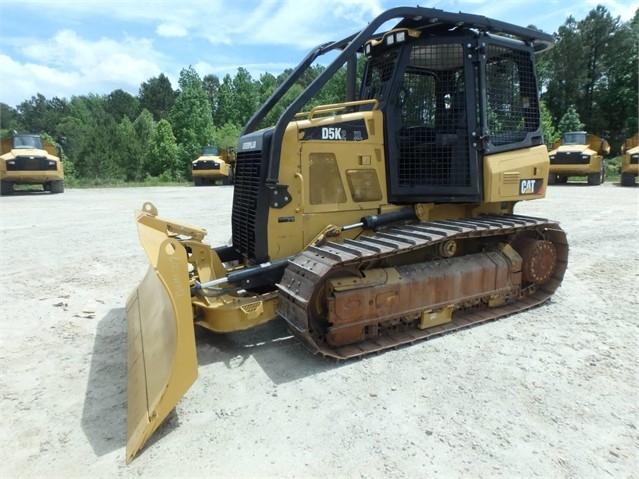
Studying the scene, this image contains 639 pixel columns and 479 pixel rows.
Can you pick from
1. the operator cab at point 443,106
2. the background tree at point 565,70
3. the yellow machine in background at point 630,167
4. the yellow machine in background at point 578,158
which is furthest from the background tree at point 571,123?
the operator cab at point 443,106

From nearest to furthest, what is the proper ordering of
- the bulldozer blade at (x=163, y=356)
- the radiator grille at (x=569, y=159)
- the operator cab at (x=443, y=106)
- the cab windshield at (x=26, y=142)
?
the bulldozer blade at (x=163, y=356), the operator cab at (x=443, y=106), the radiator grille at (x=569, y=159), the cab windshield at (x=26, y=142)

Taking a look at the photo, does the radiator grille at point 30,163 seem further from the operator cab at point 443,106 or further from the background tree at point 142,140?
the operator cab at point 443,106

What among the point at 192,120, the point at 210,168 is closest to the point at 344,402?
the point at 210,168

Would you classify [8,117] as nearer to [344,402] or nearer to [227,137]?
[227,137]

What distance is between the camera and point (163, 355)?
3.13 meters

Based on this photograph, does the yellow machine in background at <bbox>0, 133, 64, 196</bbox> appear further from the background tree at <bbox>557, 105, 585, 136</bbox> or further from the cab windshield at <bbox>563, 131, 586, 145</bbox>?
the background tree at <bbox>557, 105, 585, 136</bbox>

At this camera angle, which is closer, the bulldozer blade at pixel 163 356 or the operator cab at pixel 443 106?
the bulldozer blade at pixel 163 356

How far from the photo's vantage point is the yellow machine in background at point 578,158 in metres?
20.8

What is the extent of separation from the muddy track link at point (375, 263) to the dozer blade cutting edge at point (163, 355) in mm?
1000

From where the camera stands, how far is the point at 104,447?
2785 millimetres

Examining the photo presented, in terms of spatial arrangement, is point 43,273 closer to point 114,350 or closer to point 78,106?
point 114,350

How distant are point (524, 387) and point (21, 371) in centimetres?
409

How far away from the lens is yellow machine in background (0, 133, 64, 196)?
65.8 feet

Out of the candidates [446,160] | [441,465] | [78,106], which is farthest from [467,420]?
[78,106]
